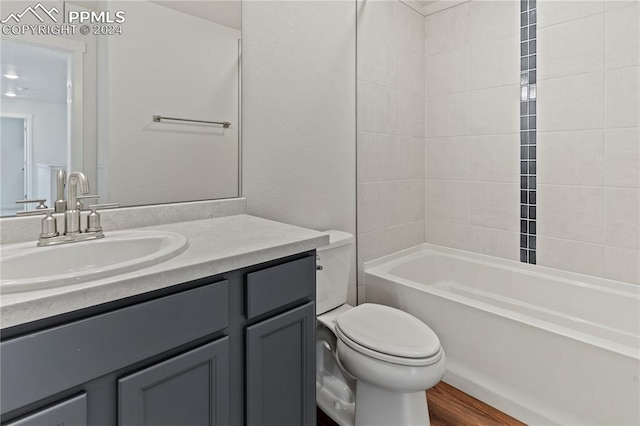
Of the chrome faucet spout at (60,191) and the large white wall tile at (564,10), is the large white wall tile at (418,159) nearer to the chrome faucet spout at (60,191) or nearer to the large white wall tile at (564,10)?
the large white wall tile at (564,10)

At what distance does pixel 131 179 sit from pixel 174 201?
0.58ft

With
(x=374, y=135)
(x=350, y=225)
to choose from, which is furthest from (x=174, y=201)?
(x=374, y=135)

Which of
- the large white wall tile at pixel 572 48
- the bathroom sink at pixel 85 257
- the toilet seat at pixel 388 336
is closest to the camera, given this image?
the bathroom sink at pixel 85 257

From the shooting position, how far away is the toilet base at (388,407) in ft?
4.61

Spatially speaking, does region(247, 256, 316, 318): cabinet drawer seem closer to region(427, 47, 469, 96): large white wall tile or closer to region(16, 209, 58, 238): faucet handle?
region(16, 209, 58, 238): faucet handle

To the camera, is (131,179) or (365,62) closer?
(131,179)

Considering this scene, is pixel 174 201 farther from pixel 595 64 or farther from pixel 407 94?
pixel 595 64

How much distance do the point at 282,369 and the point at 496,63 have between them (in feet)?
7.55

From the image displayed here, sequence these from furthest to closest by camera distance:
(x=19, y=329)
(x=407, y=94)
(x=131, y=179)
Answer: (x=407, y=94)
(x=131, y=179)
(x=19, y=329)

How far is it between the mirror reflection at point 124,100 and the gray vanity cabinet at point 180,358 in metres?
0.65

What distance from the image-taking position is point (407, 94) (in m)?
2.50

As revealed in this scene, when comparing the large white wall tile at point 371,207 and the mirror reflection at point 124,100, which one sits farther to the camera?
the large white wall tile at point 371,207

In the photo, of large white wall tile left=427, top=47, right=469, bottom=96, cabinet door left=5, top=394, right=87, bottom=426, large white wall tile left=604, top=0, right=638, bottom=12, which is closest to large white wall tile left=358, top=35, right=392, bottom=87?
large white wall tile left=427, top=47, right=469, bottom=96

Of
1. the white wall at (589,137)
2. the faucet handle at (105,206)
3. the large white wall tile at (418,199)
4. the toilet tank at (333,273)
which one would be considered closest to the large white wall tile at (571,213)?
the white wall at (589,137)
